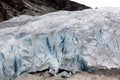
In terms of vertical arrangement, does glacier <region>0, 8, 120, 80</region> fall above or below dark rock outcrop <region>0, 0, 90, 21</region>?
below

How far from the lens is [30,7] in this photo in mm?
10359

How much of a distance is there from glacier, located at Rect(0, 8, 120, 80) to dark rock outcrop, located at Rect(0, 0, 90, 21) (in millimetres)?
4441

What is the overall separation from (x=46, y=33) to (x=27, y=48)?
0.50 metres

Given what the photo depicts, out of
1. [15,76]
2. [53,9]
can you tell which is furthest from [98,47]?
[53,9]

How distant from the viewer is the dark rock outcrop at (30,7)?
1025cm

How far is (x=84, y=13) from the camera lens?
5988 millimetres

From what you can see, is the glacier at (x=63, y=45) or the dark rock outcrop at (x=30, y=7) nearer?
the glacier at (x=63, y=45)

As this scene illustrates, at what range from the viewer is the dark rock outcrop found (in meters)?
10.2

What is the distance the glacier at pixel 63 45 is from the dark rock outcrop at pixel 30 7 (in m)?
4.44

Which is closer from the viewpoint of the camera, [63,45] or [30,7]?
[63,45]

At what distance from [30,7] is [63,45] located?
18.0ft

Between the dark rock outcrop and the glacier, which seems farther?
the dark rock outcrop

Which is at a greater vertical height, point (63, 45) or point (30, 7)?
point (30, 7)

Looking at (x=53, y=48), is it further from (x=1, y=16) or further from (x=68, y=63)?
(x=1, y=16)
